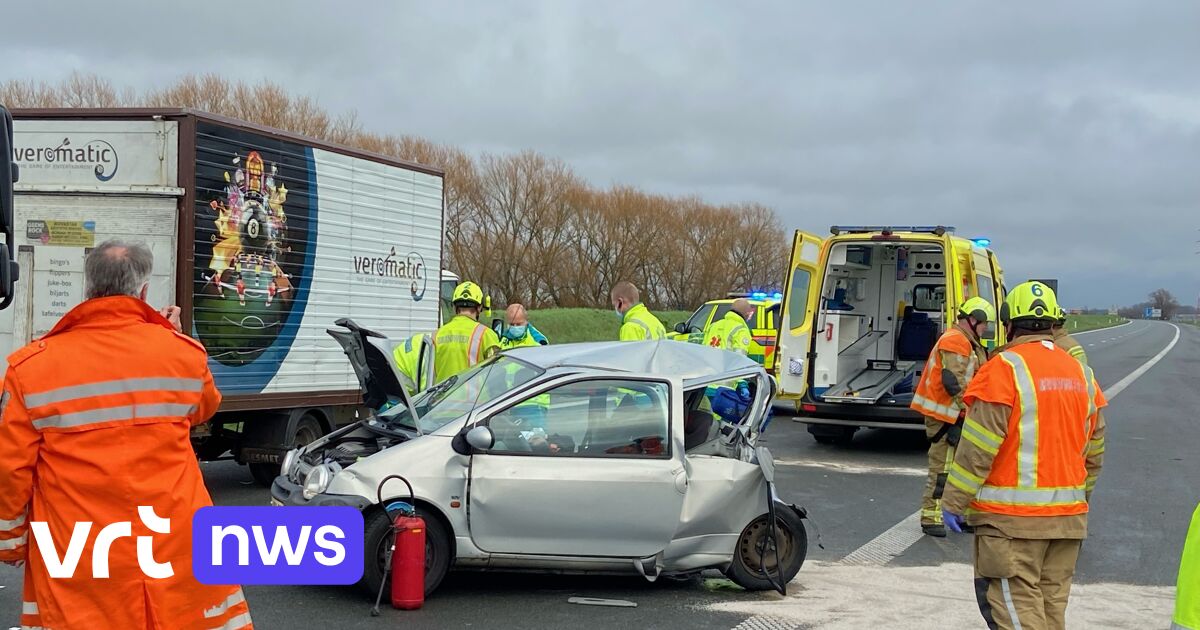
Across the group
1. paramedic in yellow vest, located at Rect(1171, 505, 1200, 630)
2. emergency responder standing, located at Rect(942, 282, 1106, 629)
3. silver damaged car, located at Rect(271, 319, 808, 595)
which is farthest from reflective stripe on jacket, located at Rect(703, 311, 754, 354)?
paramedic in yellow vest, located at Rect(1171, 505, 1200, 630)

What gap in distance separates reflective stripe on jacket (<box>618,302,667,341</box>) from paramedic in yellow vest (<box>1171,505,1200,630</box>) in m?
7.45

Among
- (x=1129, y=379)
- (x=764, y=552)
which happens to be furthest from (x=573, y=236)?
(x=764, y=552)

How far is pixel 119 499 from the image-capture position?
3.39 m

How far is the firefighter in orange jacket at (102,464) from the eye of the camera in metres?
3.35

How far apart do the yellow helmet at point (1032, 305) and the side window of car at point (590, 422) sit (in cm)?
238

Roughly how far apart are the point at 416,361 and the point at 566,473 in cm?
224

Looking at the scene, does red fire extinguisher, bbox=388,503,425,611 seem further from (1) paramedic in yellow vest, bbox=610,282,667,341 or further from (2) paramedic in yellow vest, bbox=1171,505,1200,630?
(2) paramedic in yellow vest, bbox=1171,505,1200,630

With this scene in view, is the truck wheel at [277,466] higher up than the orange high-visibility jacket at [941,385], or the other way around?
the orange high-visibility jacket at [941,385]

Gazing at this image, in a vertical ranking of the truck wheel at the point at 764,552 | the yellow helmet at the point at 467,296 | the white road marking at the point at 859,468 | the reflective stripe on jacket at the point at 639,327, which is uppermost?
the yellow helmet at the point at 467,296

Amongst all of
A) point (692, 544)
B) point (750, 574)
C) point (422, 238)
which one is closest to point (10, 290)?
point (692, 544)

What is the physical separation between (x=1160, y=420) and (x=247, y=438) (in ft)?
46.9

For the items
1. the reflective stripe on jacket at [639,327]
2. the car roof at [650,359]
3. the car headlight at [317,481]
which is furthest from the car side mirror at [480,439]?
the reflective stripe on jacket at [639,327]

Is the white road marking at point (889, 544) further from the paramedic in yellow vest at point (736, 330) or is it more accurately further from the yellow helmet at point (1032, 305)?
the paramedic in yellow vest at point (736, 330)

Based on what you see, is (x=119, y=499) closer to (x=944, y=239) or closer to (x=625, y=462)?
(x=625, y=462)
